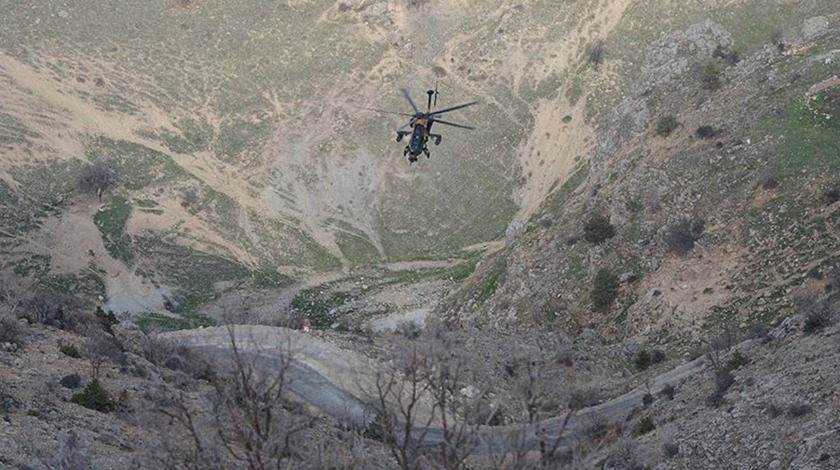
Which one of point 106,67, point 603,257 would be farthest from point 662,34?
point 106,67

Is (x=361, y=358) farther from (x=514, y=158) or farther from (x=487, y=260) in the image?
(x=514, y=158)

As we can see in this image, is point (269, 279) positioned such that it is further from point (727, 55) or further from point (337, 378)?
point (727, 55)

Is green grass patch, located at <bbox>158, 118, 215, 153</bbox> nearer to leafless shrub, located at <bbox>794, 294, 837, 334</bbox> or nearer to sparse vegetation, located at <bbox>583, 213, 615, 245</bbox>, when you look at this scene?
sparse vegetation, located at <bbox>583, 213, 615, 245</bbox>

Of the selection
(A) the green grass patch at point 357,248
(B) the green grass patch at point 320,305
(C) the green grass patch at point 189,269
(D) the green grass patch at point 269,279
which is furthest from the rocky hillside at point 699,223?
(C) the green grass patch at point 189,269

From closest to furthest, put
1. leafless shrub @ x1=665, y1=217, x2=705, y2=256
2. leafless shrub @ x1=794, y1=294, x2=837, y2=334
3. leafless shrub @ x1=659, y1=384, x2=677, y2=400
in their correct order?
leafless shrub @ x1=794, y1=294, x2=837, y2=334 → leafless shrub @ x1=659, y1=384, x2=677, y2=400 → leafless shrub @ x1=665, y1=217, x2=705, y2=256

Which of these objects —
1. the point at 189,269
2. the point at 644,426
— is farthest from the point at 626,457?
the point at 189,269

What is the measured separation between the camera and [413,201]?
283ft

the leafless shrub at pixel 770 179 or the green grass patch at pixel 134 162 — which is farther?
the green grass patch at pixel 134 162

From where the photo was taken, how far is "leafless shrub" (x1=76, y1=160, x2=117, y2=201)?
3236 inches

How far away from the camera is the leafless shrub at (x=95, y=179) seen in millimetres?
82188

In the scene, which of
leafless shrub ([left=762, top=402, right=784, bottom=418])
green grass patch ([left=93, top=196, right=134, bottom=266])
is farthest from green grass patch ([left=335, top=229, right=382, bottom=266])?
leafless shrub ([left=762, top=402, right=784, bottom=418])

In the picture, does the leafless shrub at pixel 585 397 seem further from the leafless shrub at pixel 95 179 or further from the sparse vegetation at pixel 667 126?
the leafless shrub at pixel 95 179

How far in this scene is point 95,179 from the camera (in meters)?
82.4

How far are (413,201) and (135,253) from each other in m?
24.8
